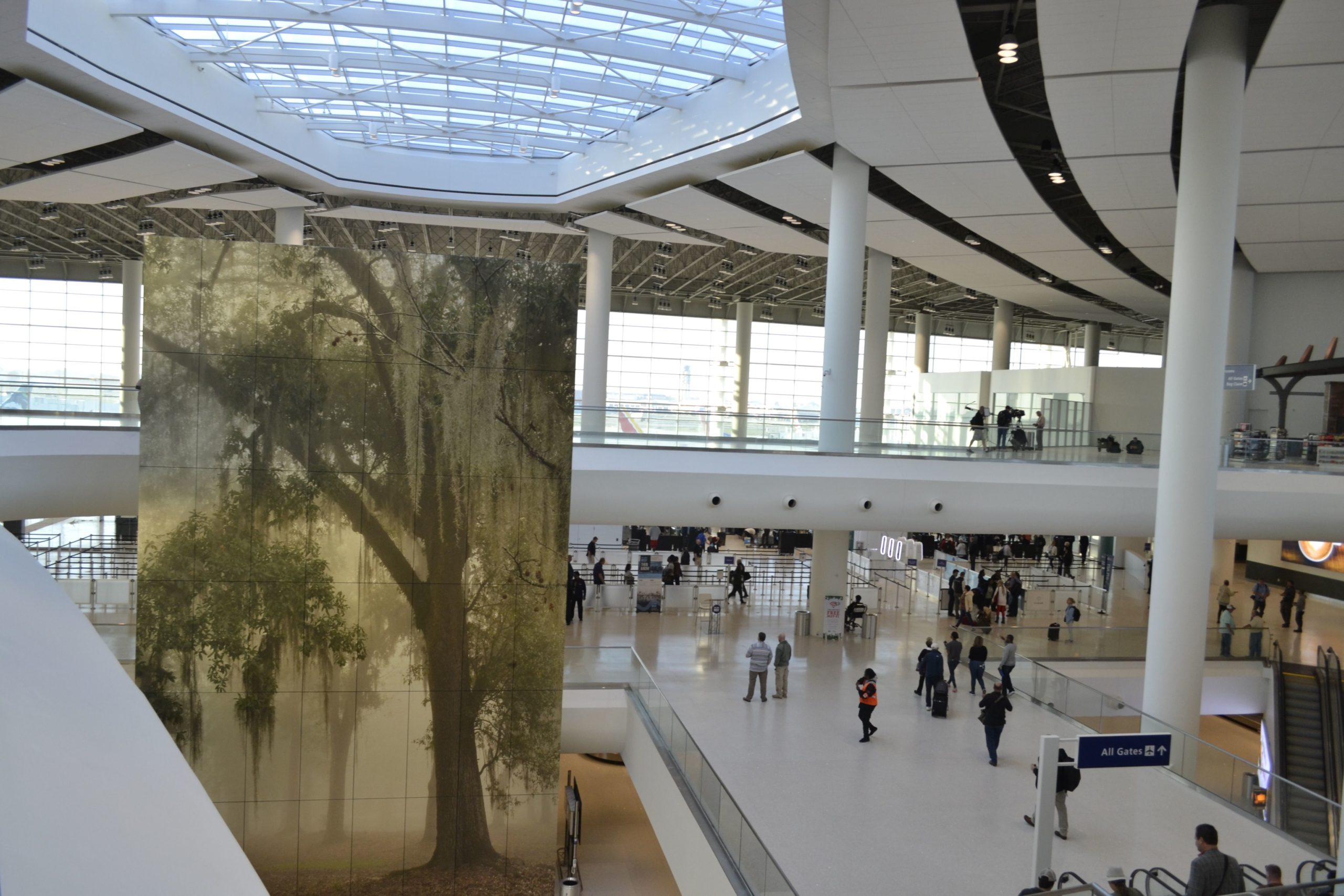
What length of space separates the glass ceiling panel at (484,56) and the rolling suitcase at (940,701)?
1028 centimetres

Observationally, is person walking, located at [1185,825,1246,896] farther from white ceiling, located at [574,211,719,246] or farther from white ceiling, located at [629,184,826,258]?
white ceiling, located at [574,211,719,246]

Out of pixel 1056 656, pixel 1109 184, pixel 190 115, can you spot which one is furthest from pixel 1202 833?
pixel 190 115

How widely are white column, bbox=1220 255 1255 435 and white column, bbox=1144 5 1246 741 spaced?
1450cm

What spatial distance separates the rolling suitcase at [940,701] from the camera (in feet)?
49.0

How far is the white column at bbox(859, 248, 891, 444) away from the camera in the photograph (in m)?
28.8

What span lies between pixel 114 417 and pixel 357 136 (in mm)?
13217

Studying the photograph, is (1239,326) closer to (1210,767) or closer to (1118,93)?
(1118,93)

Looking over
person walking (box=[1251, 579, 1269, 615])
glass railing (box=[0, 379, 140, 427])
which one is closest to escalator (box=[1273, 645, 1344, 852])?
person walking (box=[1251, 579, 1269, 615])

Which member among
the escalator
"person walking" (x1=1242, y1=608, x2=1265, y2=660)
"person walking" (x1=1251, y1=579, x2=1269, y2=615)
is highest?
"person walking" (x1=1251, y1=579, x2=1269, y2=615)

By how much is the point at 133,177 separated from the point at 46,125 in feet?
16.9

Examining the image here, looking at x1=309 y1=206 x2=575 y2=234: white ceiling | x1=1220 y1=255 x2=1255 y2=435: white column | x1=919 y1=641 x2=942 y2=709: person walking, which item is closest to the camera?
x1=919 y1=641 x2=942 y2=709: person walking

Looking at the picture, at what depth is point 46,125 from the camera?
1906 cm

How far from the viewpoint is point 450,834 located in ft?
36.6

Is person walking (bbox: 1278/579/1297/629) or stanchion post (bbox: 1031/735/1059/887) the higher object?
stanchion post (bbox: 1031/735/1059/887)
